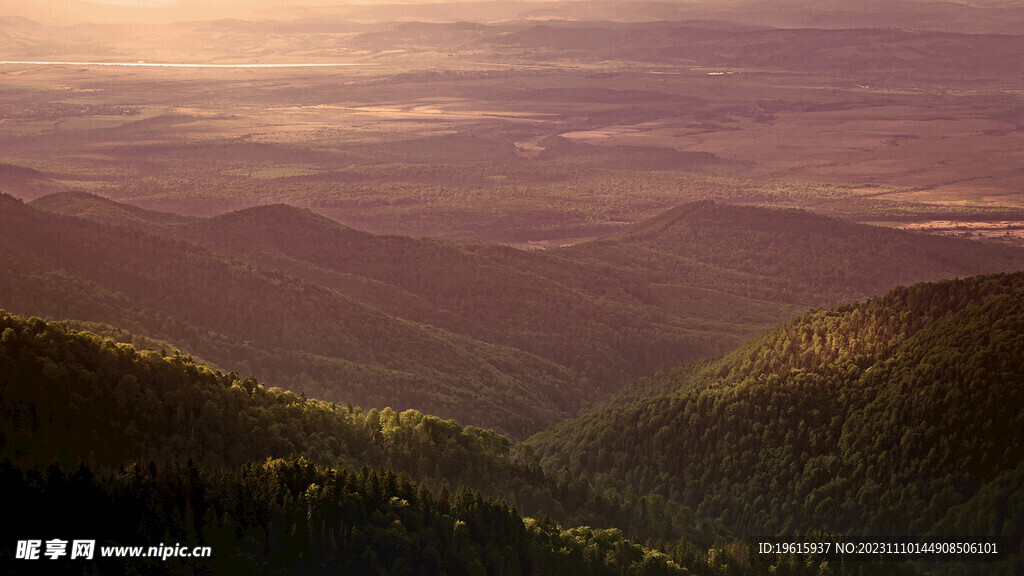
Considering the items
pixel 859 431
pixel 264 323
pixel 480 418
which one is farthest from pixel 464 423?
pixel 859 431

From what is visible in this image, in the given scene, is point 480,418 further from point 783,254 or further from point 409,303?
point 783,254

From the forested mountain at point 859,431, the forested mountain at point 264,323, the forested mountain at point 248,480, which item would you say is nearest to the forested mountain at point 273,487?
the forested mountain at point 248,480

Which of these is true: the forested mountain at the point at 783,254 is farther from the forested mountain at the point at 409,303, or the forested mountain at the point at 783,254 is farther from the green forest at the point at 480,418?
the green forest at the point at 480,418

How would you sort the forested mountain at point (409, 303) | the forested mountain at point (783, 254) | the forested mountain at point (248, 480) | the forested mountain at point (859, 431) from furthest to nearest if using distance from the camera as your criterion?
→ the forested mountain at point (783, 254)
the forested mountain at point (409, 303)
the forested mountain at point (859, 431)
the forested mountain at point (248, 480)

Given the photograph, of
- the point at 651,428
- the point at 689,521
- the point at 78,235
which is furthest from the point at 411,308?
the point at 689,521

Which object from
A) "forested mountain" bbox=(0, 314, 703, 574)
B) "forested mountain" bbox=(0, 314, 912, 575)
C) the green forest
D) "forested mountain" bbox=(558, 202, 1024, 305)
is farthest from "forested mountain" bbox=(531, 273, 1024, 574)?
"forested mountain" bbox=(558, 202, 1024, 305)

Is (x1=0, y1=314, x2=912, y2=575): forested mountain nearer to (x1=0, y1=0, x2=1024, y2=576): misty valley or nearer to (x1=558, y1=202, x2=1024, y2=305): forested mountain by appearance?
(x1=0, y1=0, x2=1024, y2=576): misty valley
